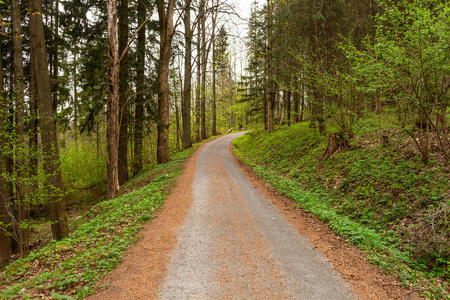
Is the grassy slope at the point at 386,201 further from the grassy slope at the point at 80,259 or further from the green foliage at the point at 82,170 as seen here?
the green foliage at the point at 82,170

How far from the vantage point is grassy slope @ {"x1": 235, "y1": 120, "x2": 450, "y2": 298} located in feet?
12.4

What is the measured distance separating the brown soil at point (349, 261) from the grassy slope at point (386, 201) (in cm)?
18

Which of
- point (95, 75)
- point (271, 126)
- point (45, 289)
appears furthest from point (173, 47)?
point (45, 289)

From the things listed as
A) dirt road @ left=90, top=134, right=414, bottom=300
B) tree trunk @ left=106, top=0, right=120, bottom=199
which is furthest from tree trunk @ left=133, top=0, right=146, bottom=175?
dirt road @ left=90, top=134, right=414, bottom=300

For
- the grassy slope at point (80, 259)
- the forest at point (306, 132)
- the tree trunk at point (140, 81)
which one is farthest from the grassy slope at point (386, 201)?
the tree trunk at point (140, 81)

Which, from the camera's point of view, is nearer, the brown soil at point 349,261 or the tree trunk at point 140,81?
the brown soil at point 349,261

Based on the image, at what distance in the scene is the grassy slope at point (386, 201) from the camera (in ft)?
12.4

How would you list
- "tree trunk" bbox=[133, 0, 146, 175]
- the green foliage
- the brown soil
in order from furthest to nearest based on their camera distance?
the green foliage < "tree trunk" bbox=[133, 0, 146, 175] < the brown soil

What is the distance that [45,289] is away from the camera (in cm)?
334

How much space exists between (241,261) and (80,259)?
2778 mm

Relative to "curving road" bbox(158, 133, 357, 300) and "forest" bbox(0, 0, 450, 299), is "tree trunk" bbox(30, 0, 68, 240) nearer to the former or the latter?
"forest" bbox(0, 0, 450, 299)


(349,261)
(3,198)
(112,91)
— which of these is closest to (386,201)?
(349,261)

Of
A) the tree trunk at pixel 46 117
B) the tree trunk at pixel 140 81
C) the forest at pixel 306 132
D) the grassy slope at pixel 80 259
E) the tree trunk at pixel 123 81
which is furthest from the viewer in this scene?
the tree trunk at pixel 140 81

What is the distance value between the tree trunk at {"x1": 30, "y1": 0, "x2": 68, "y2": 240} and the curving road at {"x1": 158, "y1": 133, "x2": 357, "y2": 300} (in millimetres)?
4653
